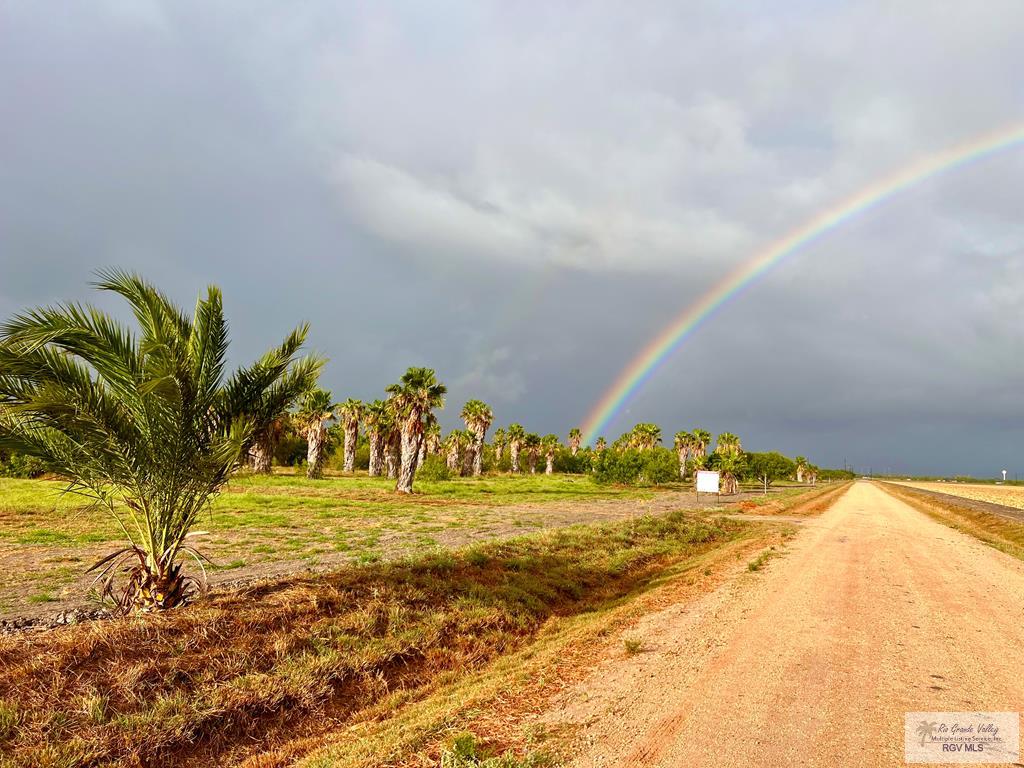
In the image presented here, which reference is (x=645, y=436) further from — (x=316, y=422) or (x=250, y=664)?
(x=250, y=664)

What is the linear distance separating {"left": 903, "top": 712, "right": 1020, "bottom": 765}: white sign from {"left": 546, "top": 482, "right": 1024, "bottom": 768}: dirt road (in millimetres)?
137

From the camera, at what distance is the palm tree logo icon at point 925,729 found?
5895 millimetres

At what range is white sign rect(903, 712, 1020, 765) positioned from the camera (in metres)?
5.46

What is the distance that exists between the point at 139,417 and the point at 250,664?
4.45 m

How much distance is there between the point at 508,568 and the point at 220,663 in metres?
8.78

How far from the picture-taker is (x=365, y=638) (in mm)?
9391

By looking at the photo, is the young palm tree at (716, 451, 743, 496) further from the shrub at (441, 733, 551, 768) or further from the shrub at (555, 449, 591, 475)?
the shrub at (441, 733, 551, 768)

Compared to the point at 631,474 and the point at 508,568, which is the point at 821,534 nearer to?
the point at 508,568

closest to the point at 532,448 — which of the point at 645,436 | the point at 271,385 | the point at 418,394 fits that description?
the point at 645,436

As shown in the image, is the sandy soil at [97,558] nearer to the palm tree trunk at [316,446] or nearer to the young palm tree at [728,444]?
the palm tree trunk at [316,446]

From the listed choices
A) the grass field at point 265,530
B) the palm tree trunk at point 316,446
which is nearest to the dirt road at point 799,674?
the grass field at point 265,530

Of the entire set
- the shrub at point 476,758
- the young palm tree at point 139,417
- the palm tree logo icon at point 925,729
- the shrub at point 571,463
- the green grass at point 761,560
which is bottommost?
the shrub at point 571,463

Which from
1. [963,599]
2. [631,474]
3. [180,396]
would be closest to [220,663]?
[180,396]

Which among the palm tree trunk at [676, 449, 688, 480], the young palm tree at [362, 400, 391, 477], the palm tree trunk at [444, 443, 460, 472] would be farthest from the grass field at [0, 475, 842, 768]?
the palm tree trunk at [676, 449, 688, 480]
